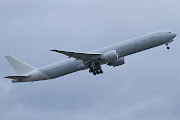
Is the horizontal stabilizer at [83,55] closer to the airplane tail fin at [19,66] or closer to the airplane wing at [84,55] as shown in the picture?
the airplane wing at [84,55]

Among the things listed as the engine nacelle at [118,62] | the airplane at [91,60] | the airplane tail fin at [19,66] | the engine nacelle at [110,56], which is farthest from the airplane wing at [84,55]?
the airplane tail fin at [19,66]

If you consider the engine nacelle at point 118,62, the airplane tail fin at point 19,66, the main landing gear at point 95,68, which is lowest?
the main landing gear at point 95,68

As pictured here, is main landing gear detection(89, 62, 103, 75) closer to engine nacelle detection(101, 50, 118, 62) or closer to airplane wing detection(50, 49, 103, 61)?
airplane wing detection(50, 49, 103, 61)

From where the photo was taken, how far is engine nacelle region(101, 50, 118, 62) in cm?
6012

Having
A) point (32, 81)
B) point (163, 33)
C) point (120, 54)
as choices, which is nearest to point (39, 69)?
point (32, 81)

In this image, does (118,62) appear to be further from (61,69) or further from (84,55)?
(61,69)

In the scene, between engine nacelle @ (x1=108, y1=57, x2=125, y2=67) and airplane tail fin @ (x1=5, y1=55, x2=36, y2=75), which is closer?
engine nacelle @ (x1=108, y1=57, x2=125, y2=67)

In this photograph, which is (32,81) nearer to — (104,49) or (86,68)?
(86,68)

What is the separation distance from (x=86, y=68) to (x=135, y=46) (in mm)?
9424

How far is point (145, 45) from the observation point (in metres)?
60.5

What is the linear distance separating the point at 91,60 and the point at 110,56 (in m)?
3.65

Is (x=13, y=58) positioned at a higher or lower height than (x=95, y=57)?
higher

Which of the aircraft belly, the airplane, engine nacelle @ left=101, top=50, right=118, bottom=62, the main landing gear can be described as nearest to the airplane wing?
the airplane

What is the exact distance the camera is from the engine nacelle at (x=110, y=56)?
60125mm
